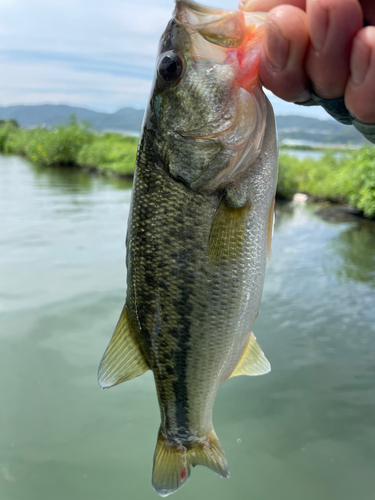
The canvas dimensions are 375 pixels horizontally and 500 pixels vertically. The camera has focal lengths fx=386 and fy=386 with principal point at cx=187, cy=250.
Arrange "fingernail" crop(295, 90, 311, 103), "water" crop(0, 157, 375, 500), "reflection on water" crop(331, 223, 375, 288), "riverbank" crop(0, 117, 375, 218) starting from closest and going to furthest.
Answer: "fingernail" crop(295, 90, 311, 103) → "water" crop(0, 157, 375, 500) → "reflection on water" crop(331, 223, 375, 288) → "riverbank" crop(0, 117, 375, 218)

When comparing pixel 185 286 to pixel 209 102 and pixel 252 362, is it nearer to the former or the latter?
pixel 252 362

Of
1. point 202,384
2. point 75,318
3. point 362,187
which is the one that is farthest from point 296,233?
point 202,384

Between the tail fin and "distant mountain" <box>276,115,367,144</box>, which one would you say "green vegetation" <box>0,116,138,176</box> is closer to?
"distant mountain" <box>276,115,367,144</box>

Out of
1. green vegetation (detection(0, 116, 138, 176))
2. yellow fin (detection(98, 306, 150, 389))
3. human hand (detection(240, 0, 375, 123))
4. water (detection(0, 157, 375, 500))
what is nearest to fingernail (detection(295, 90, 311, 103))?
human hand (detection(240, 0, 375, 123))

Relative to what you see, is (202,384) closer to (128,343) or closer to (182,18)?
(128,343)

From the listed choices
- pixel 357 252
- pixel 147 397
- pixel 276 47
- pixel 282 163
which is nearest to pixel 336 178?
pixel 282 163

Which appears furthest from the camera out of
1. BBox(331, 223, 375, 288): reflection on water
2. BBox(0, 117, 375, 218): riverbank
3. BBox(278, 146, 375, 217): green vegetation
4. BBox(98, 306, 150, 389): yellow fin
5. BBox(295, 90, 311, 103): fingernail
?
BBox(0, 117, 375, 218): riverbank
